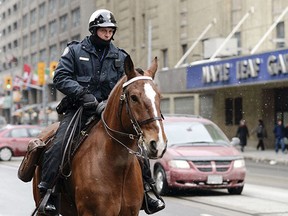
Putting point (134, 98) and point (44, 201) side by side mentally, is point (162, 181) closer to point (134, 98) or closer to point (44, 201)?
point (44, 201)

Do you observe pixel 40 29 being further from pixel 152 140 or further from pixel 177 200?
pixel 152 140

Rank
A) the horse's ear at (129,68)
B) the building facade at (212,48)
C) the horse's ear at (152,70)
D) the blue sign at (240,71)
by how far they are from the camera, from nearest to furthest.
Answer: the horse's ear at (129,68) → the horse's ear at (152,70) → the blue sign at (240,71) → the building facade at (212,48)

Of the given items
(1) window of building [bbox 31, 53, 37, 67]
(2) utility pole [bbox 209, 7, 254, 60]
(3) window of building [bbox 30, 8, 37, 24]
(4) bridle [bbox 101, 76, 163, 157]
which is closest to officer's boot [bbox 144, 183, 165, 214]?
(4) bridle [bbox 101, 76, 163, 157]

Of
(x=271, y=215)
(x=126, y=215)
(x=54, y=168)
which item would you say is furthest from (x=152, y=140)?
(x=271, y=215)

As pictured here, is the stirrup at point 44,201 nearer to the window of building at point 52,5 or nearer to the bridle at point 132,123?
the bridle at point 132,123

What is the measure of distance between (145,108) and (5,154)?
24.1 meters

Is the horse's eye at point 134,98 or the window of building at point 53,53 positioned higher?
the window of building at point 53,53

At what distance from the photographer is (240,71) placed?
3484 centimetres

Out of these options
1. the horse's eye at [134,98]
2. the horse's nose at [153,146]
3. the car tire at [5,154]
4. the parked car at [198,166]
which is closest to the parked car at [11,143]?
the car tire at [5,154]

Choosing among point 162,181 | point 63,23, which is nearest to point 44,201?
point 162,181

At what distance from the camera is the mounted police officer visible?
20.6ft

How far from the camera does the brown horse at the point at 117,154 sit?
5.40m

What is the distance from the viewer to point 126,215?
577cm

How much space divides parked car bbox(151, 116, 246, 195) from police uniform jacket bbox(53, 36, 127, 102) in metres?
7.96
